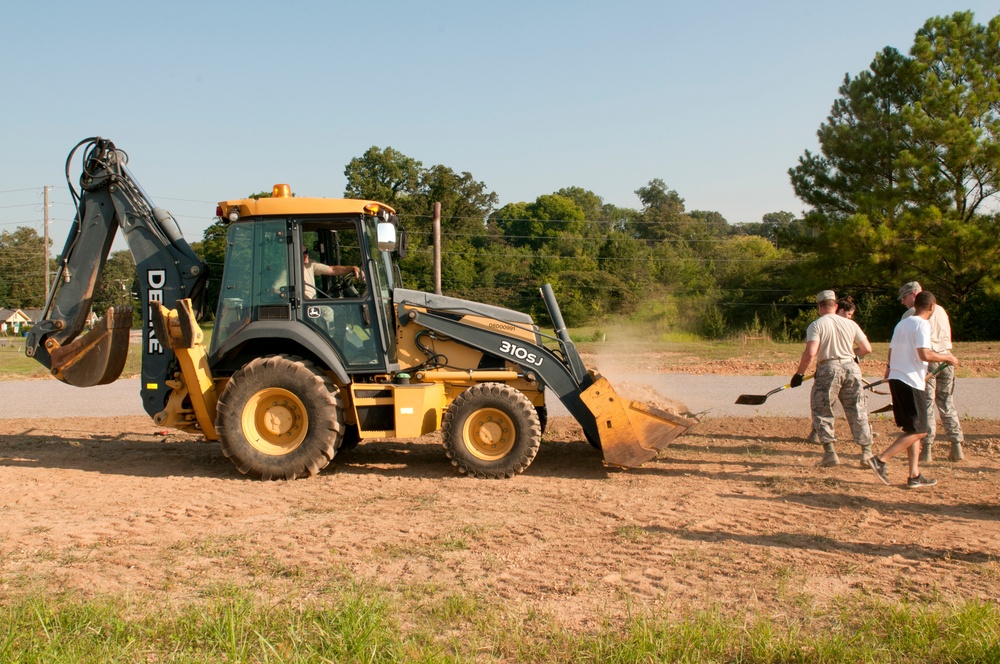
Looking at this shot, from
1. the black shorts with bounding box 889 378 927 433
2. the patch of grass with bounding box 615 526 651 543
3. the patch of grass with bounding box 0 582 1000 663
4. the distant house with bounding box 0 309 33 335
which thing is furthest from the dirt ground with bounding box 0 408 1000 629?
the distant house with bounding box 0 309 33 335

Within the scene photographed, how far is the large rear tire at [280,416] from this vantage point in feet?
25.1

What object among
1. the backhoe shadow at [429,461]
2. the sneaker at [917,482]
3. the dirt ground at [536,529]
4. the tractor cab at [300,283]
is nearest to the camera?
the dirt ground at [536,529]

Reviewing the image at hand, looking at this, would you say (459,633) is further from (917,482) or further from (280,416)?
(917,482)

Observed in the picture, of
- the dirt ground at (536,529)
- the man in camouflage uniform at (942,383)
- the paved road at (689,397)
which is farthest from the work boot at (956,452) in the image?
the paved road at (689,397)

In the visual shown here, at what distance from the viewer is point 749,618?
4.20 m

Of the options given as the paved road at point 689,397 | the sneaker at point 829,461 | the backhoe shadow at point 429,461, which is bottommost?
the backhoe shadow at point 429,461

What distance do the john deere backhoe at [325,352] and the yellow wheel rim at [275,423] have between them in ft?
0.04

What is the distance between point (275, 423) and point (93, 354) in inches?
89.7

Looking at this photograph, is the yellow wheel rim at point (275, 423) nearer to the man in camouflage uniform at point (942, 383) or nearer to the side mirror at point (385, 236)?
the side mirror at point (385, 236)

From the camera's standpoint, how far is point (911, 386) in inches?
286

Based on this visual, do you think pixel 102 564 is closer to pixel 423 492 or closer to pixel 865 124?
pixel 423 492

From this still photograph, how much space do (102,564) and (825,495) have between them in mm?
5466

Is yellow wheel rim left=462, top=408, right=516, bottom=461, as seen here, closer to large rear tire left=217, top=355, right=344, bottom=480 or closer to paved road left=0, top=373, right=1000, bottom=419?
large rear tire left=217, top=355, right=344, bottom=480

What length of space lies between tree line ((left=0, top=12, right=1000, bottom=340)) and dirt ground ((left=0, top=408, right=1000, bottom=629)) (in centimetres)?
1741
